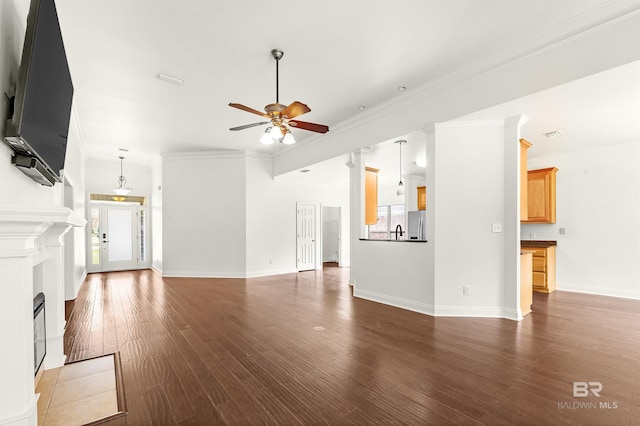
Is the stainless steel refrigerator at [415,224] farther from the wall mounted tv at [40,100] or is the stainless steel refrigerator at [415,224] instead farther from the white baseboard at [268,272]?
the wall mounted tv at [40,100]

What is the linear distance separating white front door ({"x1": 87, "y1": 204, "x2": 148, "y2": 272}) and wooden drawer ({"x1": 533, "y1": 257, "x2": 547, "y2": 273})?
10047 mm

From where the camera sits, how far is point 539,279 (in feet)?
19.3

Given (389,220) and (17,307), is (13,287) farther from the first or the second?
(389,220)

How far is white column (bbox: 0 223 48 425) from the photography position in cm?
143

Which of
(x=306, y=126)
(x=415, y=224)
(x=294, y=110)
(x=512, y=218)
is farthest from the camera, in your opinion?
(x=415, y=224)

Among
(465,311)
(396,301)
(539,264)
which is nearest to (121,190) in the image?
(396,301)

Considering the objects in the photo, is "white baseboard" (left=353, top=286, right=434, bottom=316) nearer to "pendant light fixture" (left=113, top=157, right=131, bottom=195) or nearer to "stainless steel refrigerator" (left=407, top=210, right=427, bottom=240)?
"stainless steel refrigerator" (left=407, top=210, right=427, bottom=240)

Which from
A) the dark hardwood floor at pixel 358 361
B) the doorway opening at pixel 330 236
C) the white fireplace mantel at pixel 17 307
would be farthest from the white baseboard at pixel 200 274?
the white fireplace mantel at pixel 17 307

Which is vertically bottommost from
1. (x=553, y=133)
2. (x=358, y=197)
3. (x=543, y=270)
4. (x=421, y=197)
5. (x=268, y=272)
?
(x=268, y=272)

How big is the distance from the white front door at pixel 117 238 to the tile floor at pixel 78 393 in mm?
6835

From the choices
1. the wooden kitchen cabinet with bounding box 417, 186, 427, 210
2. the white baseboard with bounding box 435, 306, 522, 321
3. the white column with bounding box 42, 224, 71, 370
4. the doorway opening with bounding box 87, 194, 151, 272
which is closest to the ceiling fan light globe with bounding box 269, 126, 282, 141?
the white column with bounding box 42, 224, 71, 370

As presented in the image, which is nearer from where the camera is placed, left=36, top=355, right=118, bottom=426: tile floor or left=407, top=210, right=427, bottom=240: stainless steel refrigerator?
left=36, top=355, right=118, bottom=426: tile floor

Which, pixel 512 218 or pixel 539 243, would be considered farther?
pixel 539 243

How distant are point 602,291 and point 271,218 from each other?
7.16m
